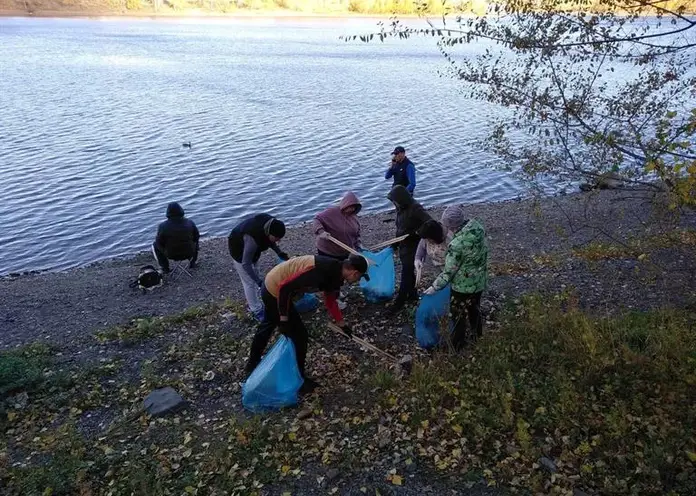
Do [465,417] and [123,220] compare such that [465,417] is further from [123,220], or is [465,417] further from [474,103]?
[474,103]

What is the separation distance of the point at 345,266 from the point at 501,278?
4.96 meters

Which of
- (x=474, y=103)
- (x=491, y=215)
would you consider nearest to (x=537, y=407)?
(x=491, y=215)

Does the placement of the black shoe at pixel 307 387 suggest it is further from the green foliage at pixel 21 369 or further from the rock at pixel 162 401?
the green foliage at pixel 21 369

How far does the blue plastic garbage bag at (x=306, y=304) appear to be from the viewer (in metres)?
8.58

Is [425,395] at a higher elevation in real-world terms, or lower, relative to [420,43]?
higher

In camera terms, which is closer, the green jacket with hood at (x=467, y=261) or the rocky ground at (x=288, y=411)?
the rocky ground at (x=288, y=411)

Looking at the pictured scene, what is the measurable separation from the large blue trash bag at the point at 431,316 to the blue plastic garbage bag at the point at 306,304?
1988 millimetres

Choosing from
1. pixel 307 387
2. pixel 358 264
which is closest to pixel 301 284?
pixel 358 264

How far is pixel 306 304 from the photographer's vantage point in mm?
8641

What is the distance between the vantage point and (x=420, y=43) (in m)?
66.0

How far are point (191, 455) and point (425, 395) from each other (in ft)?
8.89

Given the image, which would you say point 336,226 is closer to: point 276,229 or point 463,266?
point 276,229

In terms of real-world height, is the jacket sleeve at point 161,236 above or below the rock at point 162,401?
below

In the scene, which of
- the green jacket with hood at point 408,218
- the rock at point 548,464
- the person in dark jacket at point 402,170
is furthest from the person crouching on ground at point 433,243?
the person in dark jacket at point 402,170
